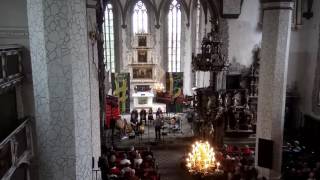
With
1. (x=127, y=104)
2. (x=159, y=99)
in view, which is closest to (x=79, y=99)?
(x=127, y=104)

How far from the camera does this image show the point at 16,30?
7.69m

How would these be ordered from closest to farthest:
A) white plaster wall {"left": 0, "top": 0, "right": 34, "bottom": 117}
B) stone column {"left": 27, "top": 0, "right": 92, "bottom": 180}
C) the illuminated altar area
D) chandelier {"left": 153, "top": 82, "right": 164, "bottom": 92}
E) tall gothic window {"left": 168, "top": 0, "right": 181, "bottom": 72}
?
stone column {"left": 27, "top": 0, "right": 92, "bottom": 180} → white plaster wall {"left": 0, "top": 0, "right": 34, "bottom": 117} → the illuminated altar area → chandelier {"left": 153, "top": 82, "right": 164, "bottom": 92} → tall gothic window {"left": 168, "top": 0, "right": 181, "bottom": 72}

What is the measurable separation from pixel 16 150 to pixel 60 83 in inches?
122

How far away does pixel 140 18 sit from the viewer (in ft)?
84.0

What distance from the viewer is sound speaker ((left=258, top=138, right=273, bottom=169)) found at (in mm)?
11347

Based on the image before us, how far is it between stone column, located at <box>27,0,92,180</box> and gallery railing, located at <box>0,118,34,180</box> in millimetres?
1853

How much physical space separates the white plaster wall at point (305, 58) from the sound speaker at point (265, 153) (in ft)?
21.5

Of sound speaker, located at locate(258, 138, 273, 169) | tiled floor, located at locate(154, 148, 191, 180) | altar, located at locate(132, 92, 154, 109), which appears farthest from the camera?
altar, located at locate(132, 92, 154, 109)

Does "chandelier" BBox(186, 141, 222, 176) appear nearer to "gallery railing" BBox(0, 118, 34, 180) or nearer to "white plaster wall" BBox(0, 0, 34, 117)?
"gallery railing" BBox(0, 118, 34, 180)

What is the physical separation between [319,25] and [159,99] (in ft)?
41.6

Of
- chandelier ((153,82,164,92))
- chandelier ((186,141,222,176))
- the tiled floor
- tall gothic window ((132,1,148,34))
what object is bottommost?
the tiled floor

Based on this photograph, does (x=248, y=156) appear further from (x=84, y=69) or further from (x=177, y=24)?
(x=177, y=24)

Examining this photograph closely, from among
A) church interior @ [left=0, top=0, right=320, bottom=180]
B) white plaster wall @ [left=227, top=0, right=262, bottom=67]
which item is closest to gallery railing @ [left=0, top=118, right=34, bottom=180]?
church interior @ [left=0, top=0, right=320, bottom=180]

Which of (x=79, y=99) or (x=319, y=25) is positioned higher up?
(x=319, y=25)
